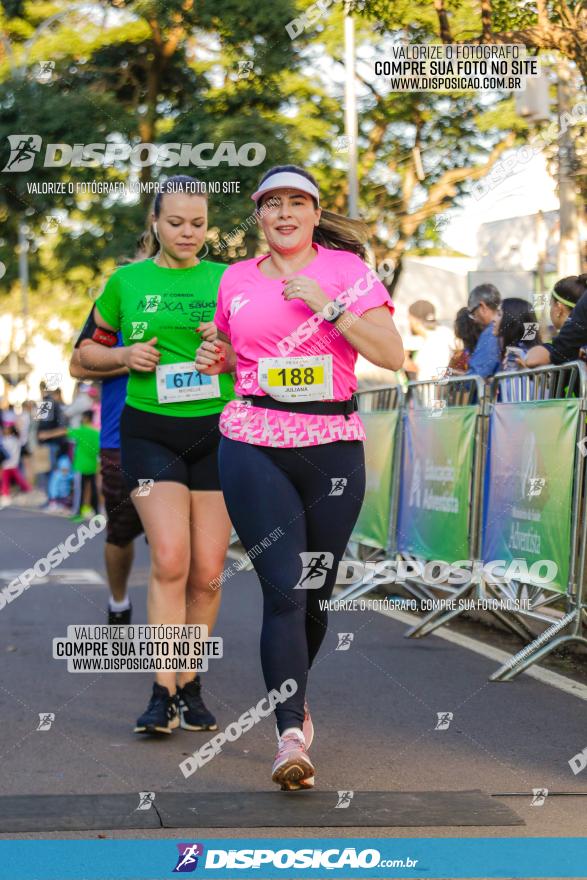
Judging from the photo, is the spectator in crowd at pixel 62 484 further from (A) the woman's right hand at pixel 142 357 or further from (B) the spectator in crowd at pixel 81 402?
(A) the woman's right hand at pixel 142 357

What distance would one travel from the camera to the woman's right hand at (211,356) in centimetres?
564

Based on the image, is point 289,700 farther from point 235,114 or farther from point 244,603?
point 235,114

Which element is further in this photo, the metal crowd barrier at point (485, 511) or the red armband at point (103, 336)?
the metal crowd barrier at point (485, 511)

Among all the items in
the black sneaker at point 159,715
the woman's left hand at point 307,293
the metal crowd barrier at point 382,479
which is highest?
the woman's left hand at point 307,293

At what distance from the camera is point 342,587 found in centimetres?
1155

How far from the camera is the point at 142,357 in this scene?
6.10 metres

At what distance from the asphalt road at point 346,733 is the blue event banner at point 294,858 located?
0.11 meters

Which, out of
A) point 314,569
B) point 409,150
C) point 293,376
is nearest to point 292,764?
point 314,569

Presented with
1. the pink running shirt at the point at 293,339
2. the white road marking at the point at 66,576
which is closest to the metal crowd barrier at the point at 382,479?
the white road marking at the point at 66,576

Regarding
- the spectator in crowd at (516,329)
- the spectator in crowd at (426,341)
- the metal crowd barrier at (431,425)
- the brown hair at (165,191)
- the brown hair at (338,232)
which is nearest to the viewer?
the brown hair at (338,232)

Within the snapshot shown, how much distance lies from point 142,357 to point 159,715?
1.33m

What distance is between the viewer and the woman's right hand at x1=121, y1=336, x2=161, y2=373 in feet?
20.0

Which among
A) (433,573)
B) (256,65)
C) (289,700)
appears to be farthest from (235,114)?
(289,700)

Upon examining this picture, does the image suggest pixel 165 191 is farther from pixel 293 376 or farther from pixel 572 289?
pixel 572 289
